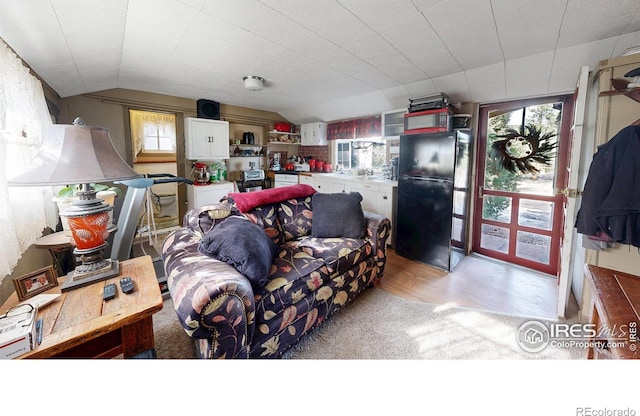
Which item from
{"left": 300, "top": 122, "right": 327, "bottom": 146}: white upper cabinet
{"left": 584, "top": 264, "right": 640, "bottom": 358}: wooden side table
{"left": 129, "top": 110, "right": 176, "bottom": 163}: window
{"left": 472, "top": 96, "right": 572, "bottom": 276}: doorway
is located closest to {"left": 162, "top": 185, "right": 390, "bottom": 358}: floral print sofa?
{"left": 584, "top": 264, "right": 640, "bottom": 358}: wooden side table

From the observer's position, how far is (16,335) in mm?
787

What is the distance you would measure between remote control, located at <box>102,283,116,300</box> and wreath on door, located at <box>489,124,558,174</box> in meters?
3.84

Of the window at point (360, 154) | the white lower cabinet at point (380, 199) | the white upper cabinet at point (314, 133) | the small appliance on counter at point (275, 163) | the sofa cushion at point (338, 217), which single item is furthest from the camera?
the small appliance on counter at point (275, 163)

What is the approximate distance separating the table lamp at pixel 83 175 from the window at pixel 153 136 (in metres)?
3.59

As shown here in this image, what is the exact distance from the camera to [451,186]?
2.77 metres

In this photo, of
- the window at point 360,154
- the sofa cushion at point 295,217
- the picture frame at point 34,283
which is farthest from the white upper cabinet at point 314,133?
the picture frame at point 34,283

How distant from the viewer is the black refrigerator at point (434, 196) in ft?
9.18

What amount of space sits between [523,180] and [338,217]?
2349mm

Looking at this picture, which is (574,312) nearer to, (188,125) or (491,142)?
(491,142)

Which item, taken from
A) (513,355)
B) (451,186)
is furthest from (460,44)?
(513,355)

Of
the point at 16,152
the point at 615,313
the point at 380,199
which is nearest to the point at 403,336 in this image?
the point at 615,313

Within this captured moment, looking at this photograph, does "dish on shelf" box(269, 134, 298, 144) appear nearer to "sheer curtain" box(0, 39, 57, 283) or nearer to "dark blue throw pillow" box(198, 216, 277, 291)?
"sheer curtain" box(0, 39, 57, 283)

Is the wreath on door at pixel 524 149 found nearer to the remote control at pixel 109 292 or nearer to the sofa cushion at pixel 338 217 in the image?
the sofa cushion at pixel 338 217

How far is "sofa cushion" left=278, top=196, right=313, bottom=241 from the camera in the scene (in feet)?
7.80
